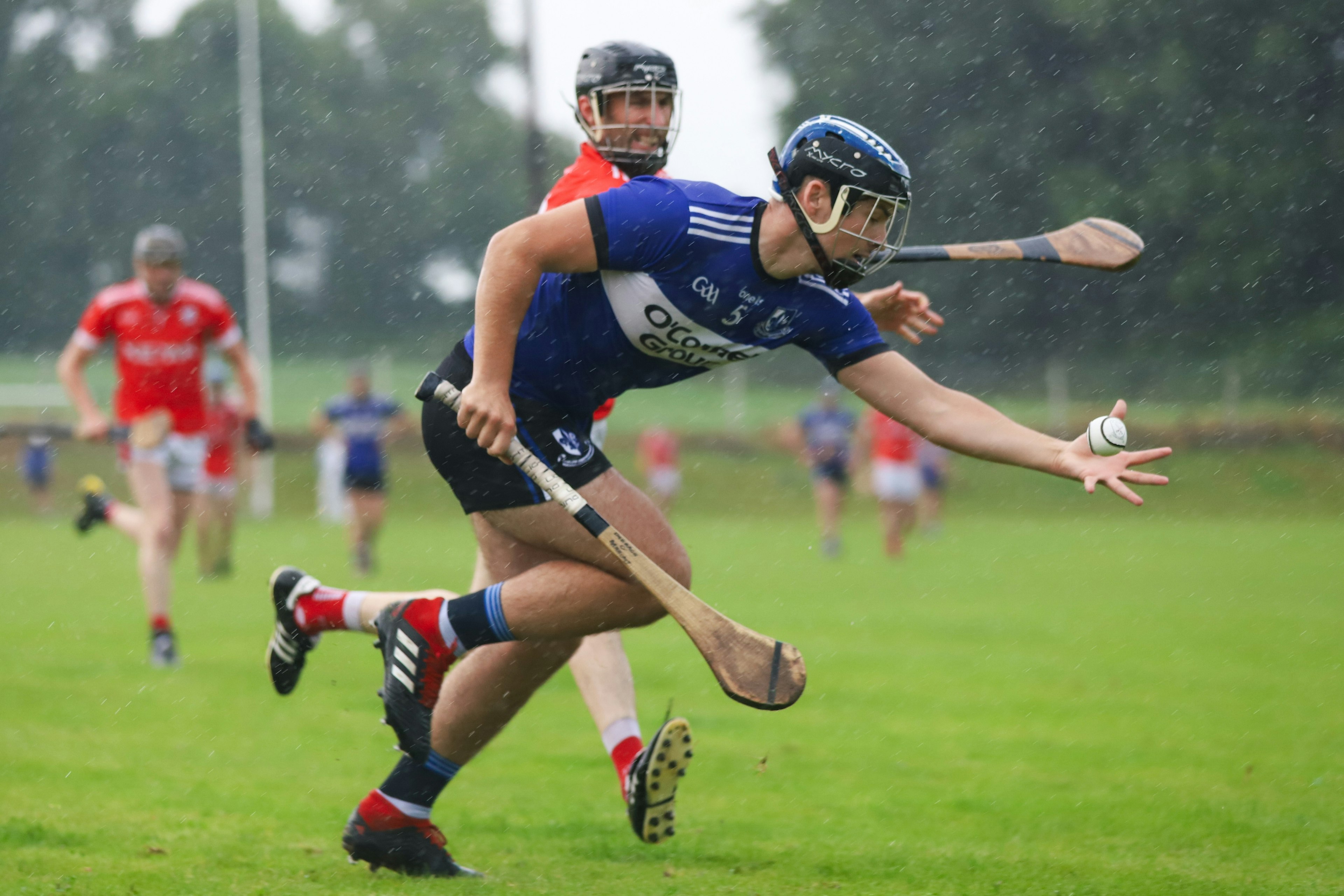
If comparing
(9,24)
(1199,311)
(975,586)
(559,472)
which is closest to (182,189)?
(9,24)

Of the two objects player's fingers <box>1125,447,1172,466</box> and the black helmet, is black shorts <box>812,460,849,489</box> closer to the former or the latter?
the black helmet

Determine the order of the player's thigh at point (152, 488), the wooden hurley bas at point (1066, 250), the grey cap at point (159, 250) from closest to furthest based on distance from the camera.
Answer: the wooden hurley bas at point (1066, 250)
the player's thigh at point (152, 488)
the grey cap at point (159, 250)

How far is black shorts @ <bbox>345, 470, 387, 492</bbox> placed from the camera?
14.1 m

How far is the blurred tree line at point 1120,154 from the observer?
26328 mm

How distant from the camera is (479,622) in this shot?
3.54 meters

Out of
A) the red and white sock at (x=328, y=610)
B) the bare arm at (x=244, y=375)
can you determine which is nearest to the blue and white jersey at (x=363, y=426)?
the bare arm at (x=244, y=375)

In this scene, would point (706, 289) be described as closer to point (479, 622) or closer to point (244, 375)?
point (479, 622)

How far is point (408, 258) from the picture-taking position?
3903cm

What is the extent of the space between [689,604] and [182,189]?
38620 mm

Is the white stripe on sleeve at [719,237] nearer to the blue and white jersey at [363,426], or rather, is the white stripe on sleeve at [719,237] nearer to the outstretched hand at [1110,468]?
the outstretched hand at [1110,468]

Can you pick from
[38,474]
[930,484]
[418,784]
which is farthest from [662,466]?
[418,784]

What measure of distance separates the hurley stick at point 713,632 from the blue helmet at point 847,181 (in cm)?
83

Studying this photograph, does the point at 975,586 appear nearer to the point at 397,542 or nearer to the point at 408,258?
the point at 397,542

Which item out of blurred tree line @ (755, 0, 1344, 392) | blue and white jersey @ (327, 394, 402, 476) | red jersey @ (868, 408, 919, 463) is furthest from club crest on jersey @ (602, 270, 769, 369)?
blurred tree line @ (755, 0, 1344, 392)
